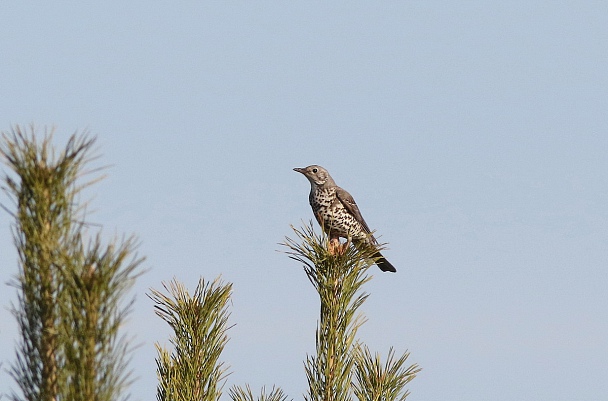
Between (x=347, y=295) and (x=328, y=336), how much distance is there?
0.31m

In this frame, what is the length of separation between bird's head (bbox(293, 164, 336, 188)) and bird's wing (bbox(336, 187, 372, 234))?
244 millimetres

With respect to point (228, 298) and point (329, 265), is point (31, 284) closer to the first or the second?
point (228, 298)

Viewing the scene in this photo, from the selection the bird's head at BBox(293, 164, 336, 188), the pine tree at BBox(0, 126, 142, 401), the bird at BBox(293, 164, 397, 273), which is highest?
the bird's head at BBox(293, 164, 336, 188)

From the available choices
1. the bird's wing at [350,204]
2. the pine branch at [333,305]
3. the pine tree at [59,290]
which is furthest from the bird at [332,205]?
the pine tree at [59,290]

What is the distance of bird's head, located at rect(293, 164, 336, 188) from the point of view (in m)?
12.1

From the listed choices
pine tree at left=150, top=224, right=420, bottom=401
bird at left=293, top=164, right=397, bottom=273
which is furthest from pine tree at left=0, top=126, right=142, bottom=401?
bird at left=293, top=164, right=397, bottom=273

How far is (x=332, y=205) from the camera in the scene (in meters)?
11.4

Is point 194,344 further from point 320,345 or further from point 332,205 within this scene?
point 332,205

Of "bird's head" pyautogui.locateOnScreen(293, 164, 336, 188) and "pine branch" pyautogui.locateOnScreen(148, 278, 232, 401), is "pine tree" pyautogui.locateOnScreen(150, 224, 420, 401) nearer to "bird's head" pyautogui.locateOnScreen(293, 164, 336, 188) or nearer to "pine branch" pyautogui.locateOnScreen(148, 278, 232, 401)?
"pine branch" pyautogui.locateOnScreen(148, 278, 232, 401)

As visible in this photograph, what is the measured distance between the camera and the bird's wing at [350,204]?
11.5 meters

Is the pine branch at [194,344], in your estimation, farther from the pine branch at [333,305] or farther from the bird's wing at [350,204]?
the bird's wing at [350,204]

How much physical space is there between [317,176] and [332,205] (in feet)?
3.22

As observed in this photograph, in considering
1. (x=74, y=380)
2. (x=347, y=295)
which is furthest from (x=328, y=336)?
(x=74, y=380)

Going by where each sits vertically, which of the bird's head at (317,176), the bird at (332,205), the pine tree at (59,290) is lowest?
the pine tree at (59,290)
